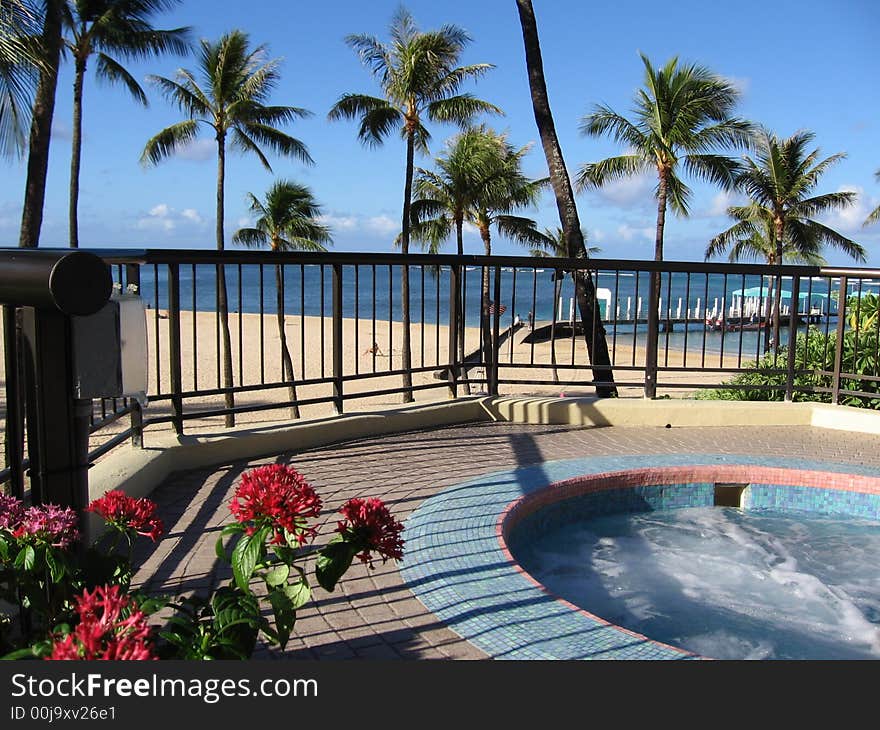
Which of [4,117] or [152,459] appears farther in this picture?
[4,117]

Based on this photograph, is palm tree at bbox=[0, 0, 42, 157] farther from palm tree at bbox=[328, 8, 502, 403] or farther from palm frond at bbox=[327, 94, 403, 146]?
palm frond at bbox=[327, 94, 403, 146]

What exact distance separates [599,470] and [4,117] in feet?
44.6

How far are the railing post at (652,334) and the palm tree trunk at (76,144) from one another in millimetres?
22598

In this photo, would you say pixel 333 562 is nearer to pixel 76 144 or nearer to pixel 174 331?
pixel 174 331

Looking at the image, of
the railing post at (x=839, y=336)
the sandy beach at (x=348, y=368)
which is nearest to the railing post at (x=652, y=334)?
the railing post at (x=839, y=336)

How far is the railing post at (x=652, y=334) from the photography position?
21.6ft

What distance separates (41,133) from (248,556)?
14.4 meters

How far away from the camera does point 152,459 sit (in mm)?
4762

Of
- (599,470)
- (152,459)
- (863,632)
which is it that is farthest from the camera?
(599,470)

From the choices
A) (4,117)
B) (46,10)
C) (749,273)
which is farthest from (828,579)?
(46,10)

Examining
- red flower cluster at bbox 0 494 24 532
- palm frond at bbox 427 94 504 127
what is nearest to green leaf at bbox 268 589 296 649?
red flower cluster at bbox 0 494 24 532

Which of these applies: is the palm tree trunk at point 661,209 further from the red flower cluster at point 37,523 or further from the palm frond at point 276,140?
the red flower cluster at point 37,523

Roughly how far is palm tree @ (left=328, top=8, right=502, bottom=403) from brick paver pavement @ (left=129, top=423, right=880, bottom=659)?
2240 cm

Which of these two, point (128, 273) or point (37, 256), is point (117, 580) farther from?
point (128, 273)
